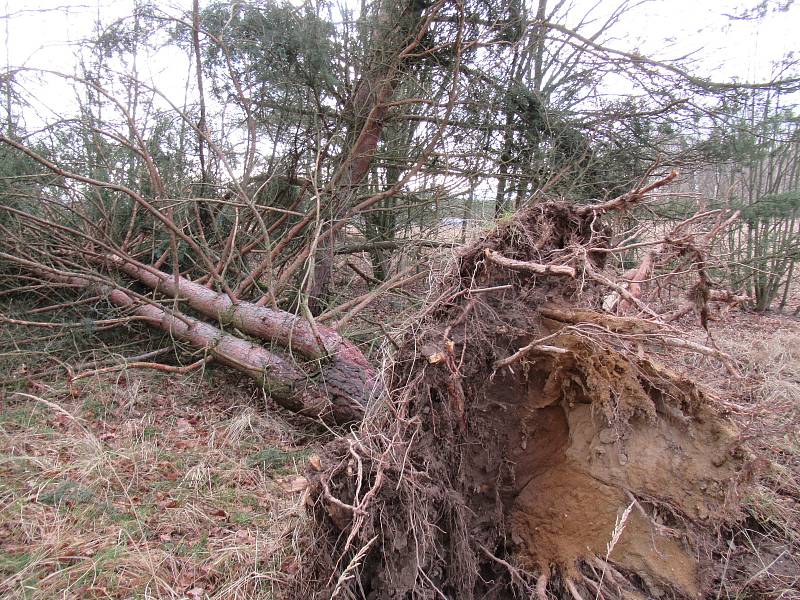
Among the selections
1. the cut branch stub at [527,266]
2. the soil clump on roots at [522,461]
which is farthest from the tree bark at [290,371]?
the cut branch stub at [527,266]

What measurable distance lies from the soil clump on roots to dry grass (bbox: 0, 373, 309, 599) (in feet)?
2.06

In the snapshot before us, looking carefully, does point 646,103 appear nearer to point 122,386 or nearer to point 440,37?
point 440,37

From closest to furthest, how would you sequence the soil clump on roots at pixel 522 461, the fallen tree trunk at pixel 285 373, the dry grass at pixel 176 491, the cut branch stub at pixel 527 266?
the soil clump on roots at pixel 522 461, the cut branch stub at pixel 527 266, the dry grass at pixel 176 491, the fallen tree trunk at pixel 285 373

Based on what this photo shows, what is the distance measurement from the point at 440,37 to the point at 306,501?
6002 millimetres

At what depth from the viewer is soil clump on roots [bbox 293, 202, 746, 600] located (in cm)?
214

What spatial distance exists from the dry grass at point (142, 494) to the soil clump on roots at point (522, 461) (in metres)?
0.63

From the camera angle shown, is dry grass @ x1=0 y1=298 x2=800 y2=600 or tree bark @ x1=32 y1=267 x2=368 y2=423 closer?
dry grass @ x1=0 y1=298 x2=800 y2=600

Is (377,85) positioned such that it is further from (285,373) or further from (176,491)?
(176,491)

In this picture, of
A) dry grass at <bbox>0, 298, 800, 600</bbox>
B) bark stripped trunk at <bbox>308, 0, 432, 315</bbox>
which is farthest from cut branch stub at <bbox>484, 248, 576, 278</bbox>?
bark stripped trunk at <bbox>308, 0, 432, 315</bbox>

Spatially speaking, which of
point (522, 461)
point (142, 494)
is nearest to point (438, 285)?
point (522, 461)

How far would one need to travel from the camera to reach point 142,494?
10.9ft

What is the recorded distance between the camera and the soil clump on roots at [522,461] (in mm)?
2137

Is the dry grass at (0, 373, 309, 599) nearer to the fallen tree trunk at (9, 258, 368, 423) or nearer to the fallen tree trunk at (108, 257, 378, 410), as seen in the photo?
the fallen tree trunk at (9, 258, 368, 423)

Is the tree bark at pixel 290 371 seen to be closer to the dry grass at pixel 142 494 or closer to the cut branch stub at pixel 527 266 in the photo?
the dry grass at pixel 142 494
